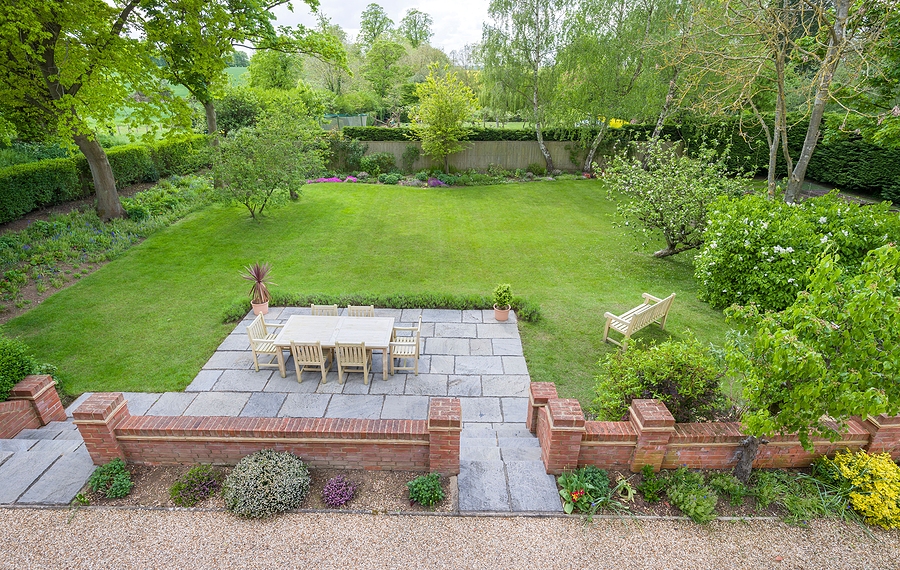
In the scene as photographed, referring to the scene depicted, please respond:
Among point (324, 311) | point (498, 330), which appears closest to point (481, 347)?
point (498, 330)

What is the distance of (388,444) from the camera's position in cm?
451

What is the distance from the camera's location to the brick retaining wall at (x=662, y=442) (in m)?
4.34

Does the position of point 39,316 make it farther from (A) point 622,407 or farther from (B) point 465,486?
(A) point 622,407

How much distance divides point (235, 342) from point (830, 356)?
7.87 metres

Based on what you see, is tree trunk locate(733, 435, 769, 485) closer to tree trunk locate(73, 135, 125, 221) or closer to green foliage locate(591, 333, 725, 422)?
green foliage locate(591, 333, 725, 422)

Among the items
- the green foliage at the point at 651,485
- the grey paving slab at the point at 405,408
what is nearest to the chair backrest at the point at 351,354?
the grey paving slab at the point at 405,408

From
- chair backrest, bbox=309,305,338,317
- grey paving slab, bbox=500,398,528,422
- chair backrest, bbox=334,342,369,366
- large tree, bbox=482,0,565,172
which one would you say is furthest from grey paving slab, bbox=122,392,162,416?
large tree, bbox=482,0,565,172

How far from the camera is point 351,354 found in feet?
21.2

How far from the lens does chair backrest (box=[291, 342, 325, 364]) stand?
252 inches

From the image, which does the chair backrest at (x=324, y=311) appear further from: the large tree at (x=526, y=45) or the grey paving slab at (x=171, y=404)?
the large tree at (x=526, y=45)

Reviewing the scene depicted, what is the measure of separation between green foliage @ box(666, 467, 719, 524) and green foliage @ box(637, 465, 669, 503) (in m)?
0.07

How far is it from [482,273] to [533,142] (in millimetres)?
12570

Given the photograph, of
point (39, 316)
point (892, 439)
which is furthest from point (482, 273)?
point (39, 316)

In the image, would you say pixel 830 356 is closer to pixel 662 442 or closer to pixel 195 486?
pixel 662 442
